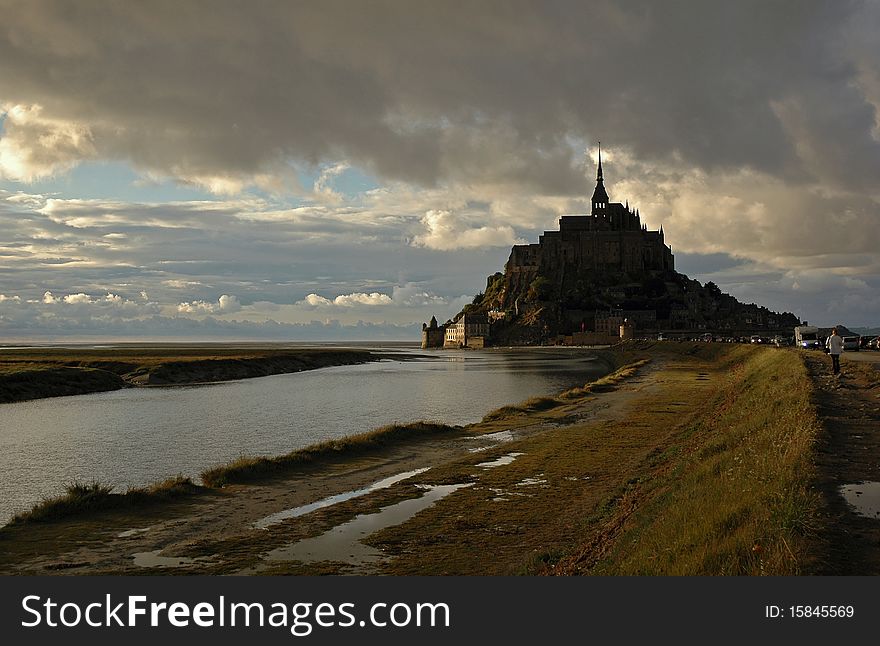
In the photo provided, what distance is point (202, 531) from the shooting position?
664 inches

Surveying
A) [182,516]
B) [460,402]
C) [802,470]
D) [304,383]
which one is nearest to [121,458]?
[182,516]

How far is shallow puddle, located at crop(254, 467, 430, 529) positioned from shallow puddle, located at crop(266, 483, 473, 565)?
1.87m

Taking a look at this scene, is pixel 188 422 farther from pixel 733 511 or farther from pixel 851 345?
pixel 851 345

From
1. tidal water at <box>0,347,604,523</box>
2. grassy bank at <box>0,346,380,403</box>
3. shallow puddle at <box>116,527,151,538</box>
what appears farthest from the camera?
grassy bank at <box>0,346,380,403</box>

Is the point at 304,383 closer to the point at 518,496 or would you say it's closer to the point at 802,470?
the point at 518,496

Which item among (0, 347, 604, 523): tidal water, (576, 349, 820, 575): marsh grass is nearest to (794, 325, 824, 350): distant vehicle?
(0, 347, 604, 523): tidal water

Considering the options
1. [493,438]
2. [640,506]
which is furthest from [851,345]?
[640,506]

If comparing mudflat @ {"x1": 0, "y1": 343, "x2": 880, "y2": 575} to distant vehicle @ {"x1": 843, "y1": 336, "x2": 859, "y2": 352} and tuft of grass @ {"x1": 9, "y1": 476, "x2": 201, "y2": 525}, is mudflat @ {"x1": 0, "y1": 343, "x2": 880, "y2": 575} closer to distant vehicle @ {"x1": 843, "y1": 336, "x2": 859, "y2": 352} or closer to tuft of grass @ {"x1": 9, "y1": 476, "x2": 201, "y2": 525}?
tuft of grass @ {"x1": 9, "y1": 476, "x2": 201, "y2": 525}

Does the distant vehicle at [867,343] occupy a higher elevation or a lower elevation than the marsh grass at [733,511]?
higher

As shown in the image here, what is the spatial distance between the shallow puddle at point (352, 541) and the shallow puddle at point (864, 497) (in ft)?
27.7

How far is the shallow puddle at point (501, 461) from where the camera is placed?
82.0 ft

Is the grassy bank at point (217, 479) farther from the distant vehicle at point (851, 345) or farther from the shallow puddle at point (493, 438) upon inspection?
the distant vehicle at point (851, 345)

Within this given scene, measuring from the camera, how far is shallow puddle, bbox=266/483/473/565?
14.4m

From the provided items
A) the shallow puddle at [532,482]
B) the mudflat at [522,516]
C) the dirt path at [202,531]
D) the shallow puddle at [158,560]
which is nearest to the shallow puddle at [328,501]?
the mudflat at [522,516]
